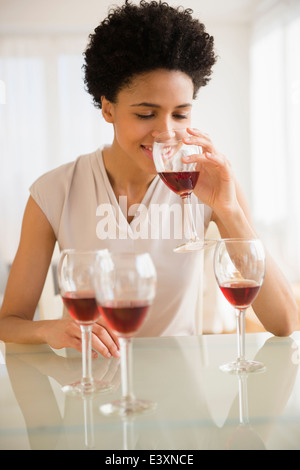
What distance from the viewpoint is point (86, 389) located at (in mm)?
1024

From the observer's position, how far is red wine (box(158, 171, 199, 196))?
1.67 m

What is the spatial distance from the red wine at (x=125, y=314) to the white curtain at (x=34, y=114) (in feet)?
22.4

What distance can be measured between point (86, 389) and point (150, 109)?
3.32 ft

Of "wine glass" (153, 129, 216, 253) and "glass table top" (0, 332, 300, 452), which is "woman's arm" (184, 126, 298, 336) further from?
"glass table top" (0, 332, 300, 452)

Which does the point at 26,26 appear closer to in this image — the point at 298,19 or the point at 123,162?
the point at 298,19

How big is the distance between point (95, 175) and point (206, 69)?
0.54m

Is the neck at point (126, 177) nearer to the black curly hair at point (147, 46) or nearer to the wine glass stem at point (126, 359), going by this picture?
the black curly hair at point (147, 46)

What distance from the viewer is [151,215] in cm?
209

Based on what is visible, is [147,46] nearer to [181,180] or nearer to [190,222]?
[181,180]

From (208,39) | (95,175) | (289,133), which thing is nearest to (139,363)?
(95,175)

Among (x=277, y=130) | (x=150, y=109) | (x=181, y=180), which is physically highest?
(x=277, y=130)

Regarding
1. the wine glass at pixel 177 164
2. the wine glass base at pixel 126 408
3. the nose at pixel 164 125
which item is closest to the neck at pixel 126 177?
the nose at pixel 164 125

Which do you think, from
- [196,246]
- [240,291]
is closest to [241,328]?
[240,291]

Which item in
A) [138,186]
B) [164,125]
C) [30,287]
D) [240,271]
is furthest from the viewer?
[138,186]
